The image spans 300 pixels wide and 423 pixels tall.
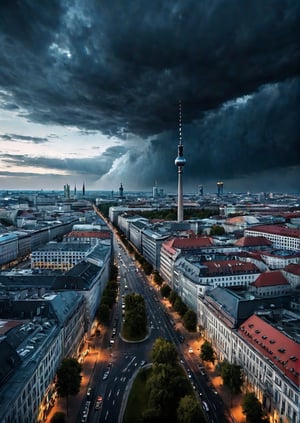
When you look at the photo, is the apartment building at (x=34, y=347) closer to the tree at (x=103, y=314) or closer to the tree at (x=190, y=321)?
the tree at (x=103, y=314)

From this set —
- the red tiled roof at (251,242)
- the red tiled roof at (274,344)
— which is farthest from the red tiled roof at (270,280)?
the red tiled roof at (251,242)

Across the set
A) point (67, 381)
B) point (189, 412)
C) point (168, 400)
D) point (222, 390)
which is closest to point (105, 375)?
point (67, 381)

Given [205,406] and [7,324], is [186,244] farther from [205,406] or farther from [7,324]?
[7,324]

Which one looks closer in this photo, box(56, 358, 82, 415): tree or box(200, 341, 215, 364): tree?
box(56, 358, 82, 415): tree

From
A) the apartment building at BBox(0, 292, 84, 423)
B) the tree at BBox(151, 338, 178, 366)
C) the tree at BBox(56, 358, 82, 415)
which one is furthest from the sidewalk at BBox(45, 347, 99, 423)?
the tree at BBox(151, 338, 178, 366)

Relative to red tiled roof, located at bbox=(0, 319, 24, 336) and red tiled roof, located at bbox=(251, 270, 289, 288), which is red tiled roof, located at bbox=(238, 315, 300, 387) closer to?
red tiled roof, located at bbox=(251, 270, 289, 288)
